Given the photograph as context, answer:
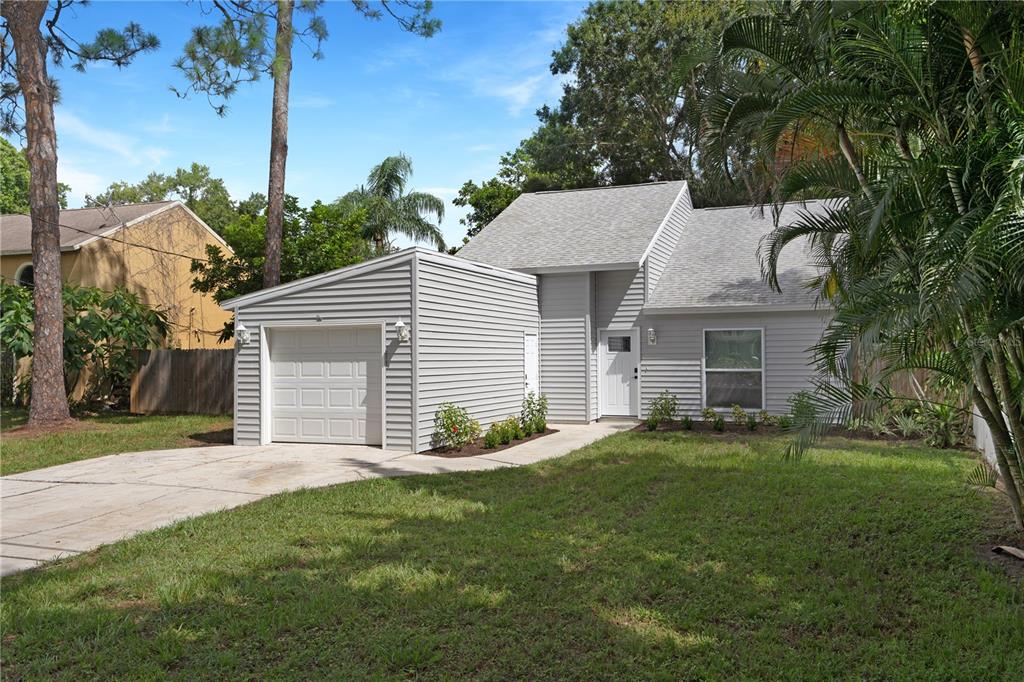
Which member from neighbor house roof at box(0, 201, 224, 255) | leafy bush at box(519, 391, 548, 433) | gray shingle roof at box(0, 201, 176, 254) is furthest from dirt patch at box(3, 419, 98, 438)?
leafy bush at box(519, 391, 548, 433)

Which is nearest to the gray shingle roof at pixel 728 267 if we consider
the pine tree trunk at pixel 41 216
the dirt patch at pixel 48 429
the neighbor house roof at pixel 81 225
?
the dirt patch at pixel 48 429

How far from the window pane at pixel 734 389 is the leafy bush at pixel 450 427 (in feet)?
19.5

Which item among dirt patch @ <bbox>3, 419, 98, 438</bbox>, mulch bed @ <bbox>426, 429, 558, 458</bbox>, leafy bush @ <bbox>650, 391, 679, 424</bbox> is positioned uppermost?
leafy bush @ <bbox>650, 391, 679, 424</bbox>

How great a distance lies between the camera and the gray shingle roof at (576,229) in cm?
1600

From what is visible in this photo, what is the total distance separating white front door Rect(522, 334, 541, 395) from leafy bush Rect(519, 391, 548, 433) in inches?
13.5

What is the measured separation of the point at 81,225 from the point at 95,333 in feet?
19.8

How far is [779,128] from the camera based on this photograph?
6.81 m

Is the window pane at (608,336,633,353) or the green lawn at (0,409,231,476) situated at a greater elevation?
the window pane at (608,336,633,353)

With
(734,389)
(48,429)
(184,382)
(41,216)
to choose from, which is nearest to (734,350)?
(734,389)

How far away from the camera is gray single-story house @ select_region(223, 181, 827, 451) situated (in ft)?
38.9

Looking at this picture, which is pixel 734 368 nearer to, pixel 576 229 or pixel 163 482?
pixel 576 229

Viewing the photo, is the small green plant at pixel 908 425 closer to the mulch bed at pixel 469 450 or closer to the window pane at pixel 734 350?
the window pane at pixel 734 350

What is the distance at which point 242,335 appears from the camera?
41.1 feet

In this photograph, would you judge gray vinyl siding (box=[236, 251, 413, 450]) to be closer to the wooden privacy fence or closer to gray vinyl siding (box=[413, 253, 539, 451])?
gray vinyl siding (box=[413, 253, 539, 451])
